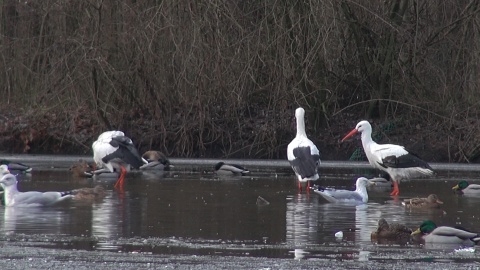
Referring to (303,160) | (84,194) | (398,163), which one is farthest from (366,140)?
(84,194)

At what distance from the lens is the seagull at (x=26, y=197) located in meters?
14.8

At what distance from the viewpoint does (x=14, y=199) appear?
14.9 m

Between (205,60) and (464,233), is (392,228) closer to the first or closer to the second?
(464,233)

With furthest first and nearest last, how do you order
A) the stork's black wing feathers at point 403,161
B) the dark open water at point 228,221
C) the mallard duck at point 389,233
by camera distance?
the stork's black wing feathers at point 403,161 → the mallard duck at point 389,233 → the dark open water at point 228,221

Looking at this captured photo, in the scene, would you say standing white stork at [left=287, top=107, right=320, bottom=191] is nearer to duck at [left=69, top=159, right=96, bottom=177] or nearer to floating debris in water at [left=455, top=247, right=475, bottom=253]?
duck at [left=69, top=159, right=96, bottom=177]

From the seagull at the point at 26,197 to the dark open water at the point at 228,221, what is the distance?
0.44 feet

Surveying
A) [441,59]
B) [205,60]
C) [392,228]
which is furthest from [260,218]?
[441,59]

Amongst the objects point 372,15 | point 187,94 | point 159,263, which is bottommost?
point 159,263

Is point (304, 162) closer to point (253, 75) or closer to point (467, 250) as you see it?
point (253, 75)

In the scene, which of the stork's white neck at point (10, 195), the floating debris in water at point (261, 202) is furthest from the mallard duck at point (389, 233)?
the stork's white neck at point (10, 195)

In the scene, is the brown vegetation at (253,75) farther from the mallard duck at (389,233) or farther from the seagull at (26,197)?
the mallard duck at (389,233)

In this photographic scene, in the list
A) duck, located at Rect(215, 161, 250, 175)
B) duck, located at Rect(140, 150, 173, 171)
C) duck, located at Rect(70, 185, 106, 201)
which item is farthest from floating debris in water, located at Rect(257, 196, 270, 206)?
duck, located at Rect(140, 150, 173, 171)

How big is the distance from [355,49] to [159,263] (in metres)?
16.6

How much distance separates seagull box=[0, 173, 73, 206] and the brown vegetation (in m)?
9.59
